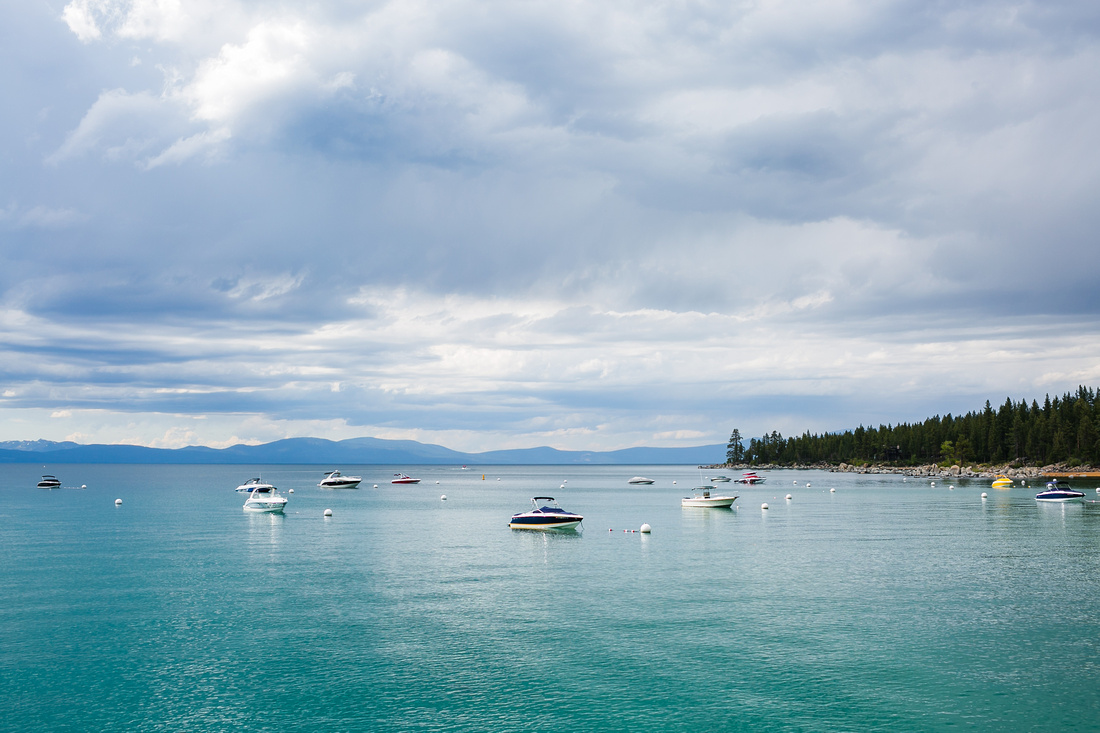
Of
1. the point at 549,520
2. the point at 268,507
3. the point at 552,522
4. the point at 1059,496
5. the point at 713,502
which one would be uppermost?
the point at 549,520

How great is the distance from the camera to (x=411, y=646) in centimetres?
3844

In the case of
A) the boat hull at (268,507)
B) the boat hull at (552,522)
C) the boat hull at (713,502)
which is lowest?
the boat hull at (713,502)

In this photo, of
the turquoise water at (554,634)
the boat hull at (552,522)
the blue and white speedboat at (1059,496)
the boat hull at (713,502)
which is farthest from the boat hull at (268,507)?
the blue and white speedboat at (1059,496)

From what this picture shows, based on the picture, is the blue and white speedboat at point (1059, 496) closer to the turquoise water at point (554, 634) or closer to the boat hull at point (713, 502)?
the boat hull at point (713, 502)

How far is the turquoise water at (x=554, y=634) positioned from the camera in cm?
2947

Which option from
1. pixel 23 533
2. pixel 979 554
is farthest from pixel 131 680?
pixel 23 533

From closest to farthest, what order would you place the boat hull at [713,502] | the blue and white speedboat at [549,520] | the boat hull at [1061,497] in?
1. the blue and white speedboat at [549,520]
2. the boat hull at [1061,497]
3. the boat hull at [713,502]

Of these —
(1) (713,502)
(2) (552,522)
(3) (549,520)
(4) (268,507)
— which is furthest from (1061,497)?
(4) (268,507)

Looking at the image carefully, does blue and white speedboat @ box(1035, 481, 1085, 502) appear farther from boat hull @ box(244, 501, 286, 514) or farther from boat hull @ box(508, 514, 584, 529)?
boat hull @ box(244, 501, 286, 514)

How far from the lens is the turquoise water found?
29469 millimetres

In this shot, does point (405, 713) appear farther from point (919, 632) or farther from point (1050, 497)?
point (1050, 497)

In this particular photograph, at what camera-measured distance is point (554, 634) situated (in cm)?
4059

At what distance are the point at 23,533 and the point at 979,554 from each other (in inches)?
4149

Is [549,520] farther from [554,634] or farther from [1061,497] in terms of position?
[1061,497]
